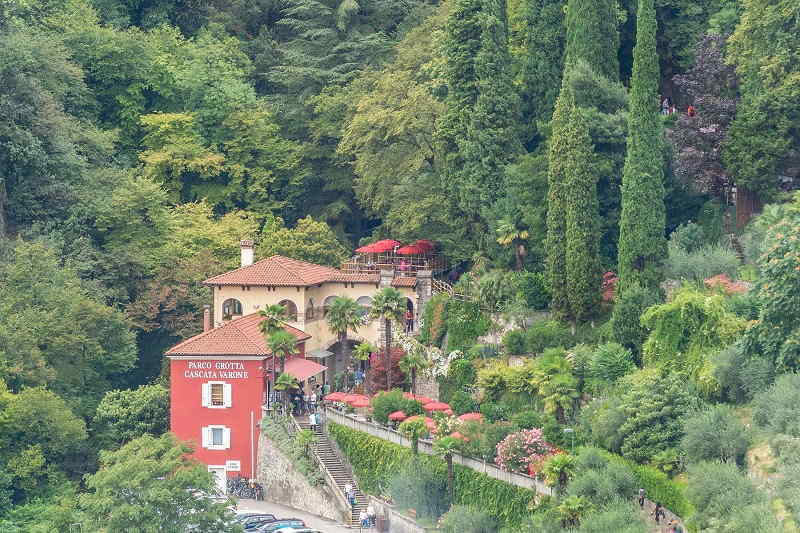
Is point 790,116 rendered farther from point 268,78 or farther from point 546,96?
point 268,78

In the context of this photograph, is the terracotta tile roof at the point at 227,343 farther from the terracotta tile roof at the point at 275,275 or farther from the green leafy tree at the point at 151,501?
the green leafy tree at the point at 151,501

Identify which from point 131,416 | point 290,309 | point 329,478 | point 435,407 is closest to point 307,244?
point 290,309

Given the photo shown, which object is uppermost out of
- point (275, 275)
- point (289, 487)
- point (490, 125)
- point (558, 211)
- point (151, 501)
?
point (490, 125)

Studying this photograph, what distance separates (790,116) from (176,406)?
26825mm

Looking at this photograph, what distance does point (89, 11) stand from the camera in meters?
103

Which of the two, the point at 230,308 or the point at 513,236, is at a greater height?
the point at 513,236

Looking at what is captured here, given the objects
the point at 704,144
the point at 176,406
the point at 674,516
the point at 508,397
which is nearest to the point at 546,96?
the point at 704,144

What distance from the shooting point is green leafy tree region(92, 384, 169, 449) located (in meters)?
86.2

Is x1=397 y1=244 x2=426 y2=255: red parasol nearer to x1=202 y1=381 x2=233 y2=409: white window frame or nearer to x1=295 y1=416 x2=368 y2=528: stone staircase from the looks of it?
x1=295 y1=416 x2=368 y2=528: stone staircase

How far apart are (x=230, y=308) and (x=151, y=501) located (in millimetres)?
18981

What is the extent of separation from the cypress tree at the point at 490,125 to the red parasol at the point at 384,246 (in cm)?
652

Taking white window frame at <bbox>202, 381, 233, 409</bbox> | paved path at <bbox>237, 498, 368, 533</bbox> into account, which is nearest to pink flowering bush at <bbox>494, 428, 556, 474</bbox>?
paved path at <bbox>237, 498, 368, 533</bbox>

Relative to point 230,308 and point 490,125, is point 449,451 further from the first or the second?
point 230,308

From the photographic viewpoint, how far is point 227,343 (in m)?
83.5
